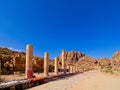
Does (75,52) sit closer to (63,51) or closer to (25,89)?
(63,51)

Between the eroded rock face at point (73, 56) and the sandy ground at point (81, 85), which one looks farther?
the eroded rock face at point (73, 56)

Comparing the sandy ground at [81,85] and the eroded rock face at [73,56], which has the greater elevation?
the eroded rock face at [73,56]

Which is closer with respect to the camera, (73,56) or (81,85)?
(81,85)

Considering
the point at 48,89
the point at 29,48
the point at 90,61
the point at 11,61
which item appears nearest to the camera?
the point at 48,89

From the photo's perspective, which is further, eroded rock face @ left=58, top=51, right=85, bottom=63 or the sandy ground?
eroded rock face @ left=58, top=51, right=85, bottom=63

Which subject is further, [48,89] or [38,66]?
[38,66]

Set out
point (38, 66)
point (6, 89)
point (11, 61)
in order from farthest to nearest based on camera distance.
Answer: point (38, 66) < point (11, 61) < point (6, 89)

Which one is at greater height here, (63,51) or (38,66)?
(63,51)

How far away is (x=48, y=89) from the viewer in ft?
56.5

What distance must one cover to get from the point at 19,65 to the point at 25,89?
23.5 meters

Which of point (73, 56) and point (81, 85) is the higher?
point (73, 56)

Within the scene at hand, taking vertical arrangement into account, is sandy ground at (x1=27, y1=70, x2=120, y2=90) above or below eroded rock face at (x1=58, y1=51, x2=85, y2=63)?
below

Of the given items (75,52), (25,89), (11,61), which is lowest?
(25,89)

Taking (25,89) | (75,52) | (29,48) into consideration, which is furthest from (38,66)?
(75,52)
